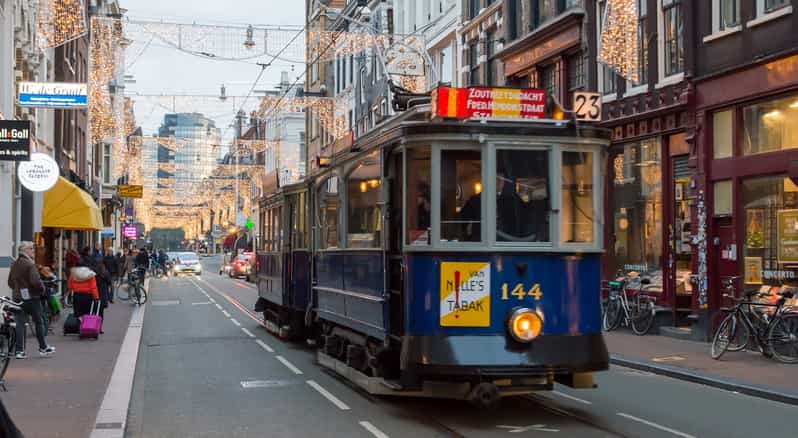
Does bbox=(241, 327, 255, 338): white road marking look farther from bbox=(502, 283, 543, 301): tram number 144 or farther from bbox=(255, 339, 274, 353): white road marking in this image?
bbox=(502, 283, 543, 301): tram number 144

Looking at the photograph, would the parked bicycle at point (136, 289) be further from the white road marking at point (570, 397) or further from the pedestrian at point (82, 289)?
the white road marking at point (570, 397)

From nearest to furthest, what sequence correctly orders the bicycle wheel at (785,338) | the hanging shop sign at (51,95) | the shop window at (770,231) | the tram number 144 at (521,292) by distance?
the tram number 144 at (521,292)
the bicycle wheel at (785,338)
the shop window at (770,231)
the hanging shop sign at (51,95)

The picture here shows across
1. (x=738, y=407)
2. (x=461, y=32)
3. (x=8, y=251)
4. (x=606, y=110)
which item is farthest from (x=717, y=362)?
(x=461, y=32)

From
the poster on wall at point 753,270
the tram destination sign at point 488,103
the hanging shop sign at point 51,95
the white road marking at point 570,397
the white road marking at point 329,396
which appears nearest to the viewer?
the tram destination sign at point 488,103

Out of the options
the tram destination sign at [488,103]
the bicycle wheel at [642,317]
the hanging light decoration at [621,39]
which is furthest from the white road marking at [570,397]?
the hanging light decoration at [621,39]

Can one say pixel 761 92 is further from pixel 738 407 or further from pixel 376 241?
pixel 376 241

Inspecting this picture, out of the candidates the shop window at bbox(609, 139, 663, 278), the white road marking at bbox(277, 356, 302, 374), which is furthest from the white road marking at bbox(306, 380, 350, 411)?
the shop window at bbox(609, 139, 663, 278)

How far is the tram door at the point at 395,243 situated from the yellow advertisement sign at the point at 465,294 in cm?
78

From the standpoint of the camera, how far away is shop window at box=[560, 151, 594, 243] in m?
9.86

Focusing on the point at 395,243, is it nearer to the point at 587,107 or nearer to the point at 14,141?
the point at 587,107

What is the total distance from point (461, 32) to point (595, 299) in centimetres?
2600

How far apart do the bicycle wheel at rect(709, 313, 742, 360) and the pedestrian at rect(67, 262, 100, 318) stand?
11.6 m

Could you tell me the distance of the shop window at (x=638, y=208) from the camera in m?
21.8

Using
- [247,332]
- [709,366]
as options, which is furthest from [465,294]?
[247,332]
